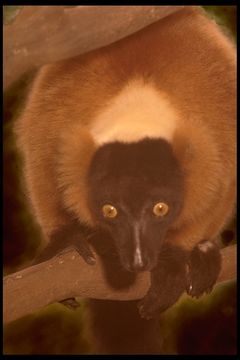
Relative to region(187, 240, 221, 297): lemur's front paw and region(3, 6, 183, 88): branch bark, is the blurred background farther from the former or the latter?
region(3, 6, 183, 88): branch bark

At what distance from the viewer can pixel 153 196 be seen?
182 centimetres

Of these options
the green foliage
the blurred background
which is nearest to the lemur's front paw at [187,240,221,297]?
the blurred background

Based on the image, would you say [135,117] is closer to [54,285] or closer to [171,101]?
[171,101]

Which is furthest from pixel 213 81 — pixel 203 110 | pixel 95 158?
pixel 95 158

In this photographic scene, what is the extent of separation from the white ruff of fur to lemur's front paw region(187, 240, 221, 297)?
454 millimetres

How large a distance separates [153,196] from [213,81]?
1.63 ft

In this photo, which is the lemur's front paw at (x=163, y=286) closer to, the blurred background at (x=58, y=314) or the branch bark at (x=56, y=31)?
the blurred background at (x=58, y=314)

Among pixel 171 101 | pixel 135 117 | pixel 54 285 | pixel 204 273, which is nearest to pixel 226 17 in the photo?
pixel 171 101

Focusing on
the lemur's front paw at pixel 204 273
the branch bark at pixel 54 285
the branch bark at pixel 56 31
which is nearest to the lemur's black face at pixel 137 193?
the branch bark at pixel 54 285

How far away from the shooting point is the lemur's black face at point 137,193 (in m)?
1.80

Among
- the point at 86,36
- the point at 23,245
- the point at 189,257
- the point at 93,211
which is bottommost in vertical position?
the point at 23,245

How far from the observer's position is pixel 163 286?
1.99 metres

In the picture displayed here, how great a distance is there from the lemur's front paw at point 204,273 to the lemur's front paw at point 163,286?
5 centimetres
